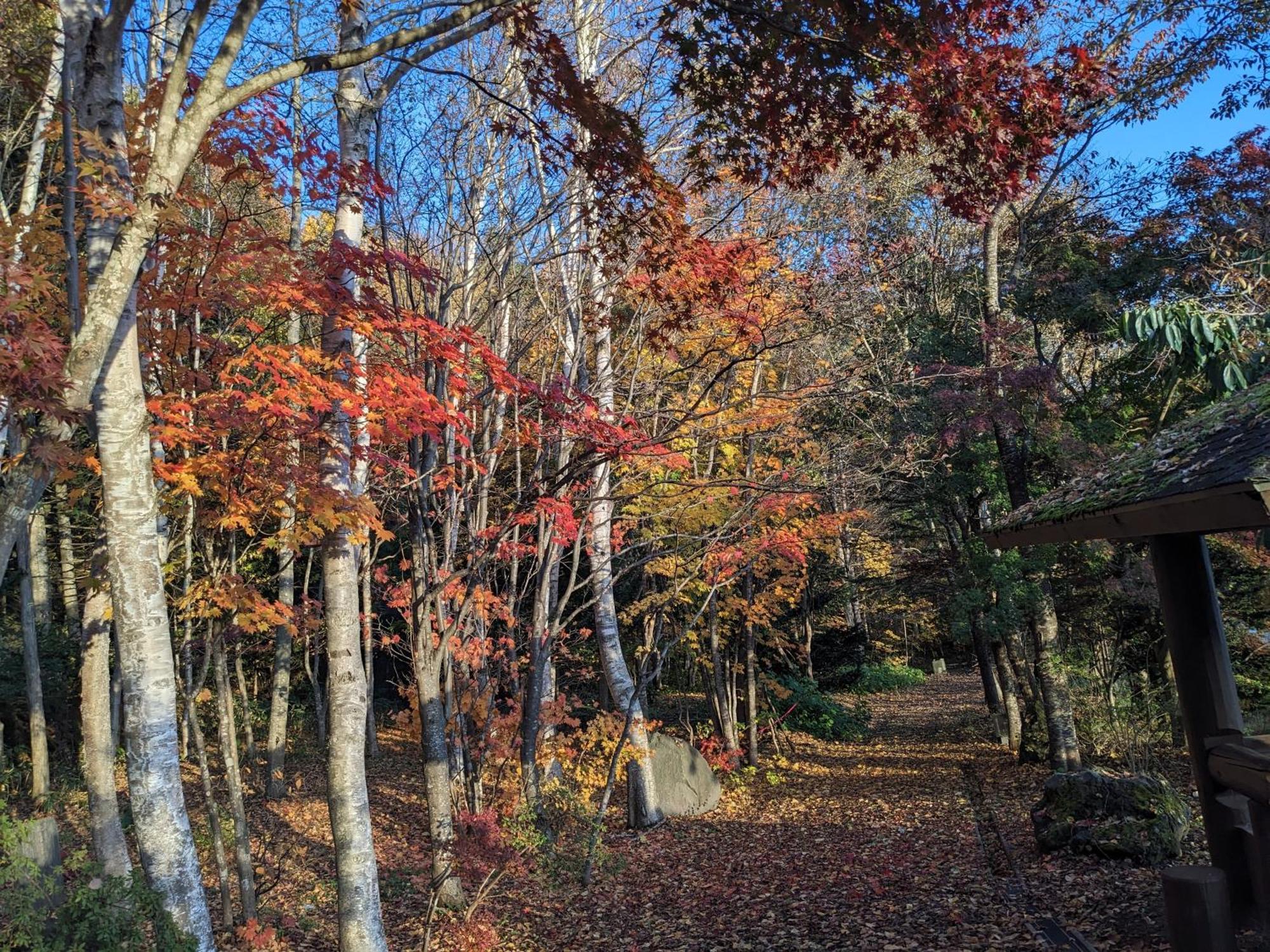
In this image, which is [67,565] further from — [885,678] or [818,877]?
[885,678]

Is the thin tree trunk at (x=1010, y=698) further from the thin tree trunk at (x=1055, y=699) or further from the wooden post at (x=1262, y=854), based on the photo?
Result: the wooden post at (x=1262, y=854)

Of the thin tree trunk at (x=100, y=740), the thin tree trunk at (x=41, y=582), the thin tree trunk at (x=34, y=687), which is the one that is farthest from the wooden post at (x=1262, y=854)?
the thin tree trunk at (x=41, y=582)

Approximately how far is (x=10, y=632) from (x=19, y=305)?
1430 cm

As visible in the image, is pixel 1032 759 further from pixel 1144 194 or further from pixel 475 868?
pixel 475 868

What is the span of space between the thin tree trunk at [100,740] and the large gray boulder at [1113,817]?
7908 mm

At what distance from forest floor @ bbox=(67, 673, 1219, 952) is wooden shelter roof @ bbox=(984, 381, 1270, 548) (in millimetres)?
2658

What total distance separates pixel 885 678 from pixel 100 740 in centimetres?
2276

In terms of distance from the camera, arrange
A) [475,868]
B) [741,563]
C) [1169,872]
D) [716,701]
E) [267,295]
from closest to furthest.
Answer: [1169,872] → [267,295] → [475,868] → [741,563] → [716,701]

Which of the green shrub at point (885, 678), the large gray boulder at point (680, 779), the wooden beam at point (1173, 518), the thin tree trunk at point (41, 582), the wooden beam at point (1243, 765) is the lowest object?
the green shrub at point (885, 678)

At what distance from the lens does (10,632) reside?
48.0 feet

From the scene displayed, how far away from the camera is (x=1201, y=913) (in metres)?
3.50

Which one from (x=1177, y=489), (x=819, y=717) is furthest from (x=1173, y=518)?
(x=819, y=717)

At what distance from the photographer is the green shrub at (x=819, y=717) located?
18.1 metres

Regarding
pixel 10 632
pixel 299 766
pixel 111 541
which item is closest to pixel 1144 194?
pixel 111 541
